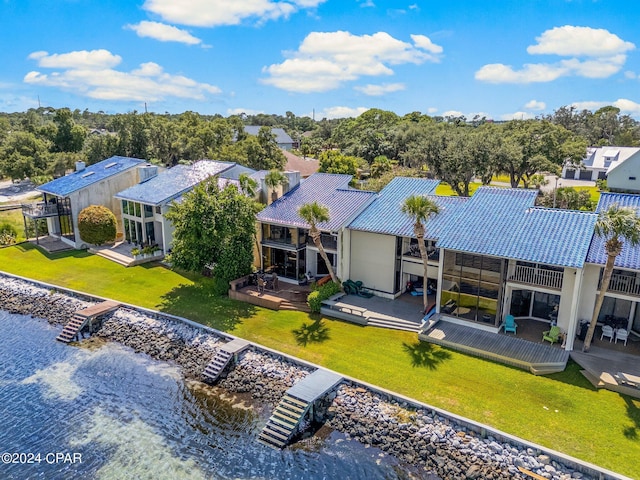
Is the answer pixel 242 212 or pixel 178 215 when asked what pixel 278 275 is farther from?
pixel 178 215

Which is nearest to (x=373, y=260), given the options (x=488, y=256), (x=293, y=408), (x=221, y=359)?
(x=488, y=256)

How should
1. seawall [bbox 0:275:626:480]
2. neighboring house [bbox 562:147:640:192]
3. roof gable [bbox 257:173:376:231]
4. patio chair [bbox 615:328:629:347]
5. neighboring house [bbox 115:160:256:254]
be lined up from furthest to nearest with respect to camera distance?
neighboring house [bbox 562:147:640:192] → neighboring house [bbox 115:160:256:254] → roof gable [bbox 257:173:376:231] → patio chair [bbox 615:328:629:347] → seawall [bbox 0:275:626:480]

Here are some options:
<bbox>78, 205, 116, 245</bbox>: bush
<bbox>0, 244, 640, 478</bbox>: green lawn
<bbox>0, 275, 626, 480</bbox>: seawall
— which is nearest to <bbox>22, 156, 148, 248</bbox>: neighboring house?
<bbox>78, 205, 116, 245</bbox>: bush

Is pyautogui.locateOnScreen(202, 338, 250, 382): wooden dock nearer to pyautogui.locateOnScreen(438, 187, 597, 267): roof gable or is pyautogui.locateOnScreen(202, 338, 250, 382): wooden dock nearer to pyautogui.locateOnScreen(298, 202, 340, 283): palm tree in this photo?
pyautogui.locateOnScreen(298, 202, 340, 283): palm tree

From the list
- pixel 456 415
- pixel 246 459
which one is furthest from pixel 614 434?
pixel 246 459

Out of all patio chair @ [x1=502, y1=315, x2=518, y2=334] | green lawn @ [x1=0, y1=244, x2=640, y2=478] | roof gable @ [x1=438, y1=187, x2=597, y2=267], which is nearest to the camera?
green lawn @ [x1=0, y1=244, x2=640, y2=478]

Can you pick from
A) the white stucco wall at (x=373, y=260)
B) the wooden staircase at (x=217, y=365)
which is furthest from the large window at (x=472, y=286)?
the wooden staircase at (x=217, y=365)
